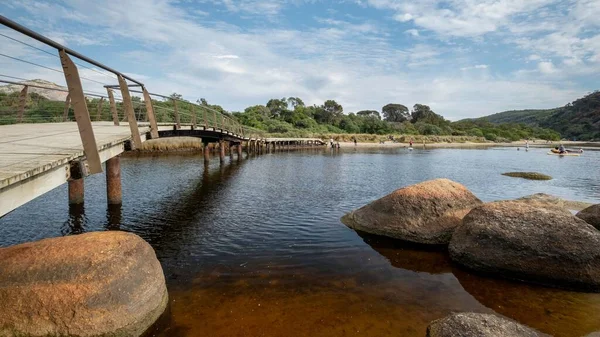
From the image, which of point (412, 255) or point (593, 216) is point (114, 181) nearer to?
point (412, 255)

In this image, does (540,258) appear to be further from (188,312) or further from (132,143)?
(132,143)

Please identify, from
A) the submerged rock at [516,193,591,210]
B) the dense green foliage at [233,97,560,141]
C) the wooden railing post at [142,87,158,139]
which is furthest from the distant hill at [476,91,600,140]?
the wooden railing post at [142,87,158,139]

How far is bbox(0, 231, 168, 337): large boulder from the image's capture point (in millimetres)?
4641

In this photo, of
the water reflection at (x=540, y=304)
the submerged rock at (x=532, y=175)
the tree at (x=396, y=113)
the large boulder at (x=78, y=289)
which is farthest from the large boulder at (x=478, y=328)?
the tree at (x=396, y=113)

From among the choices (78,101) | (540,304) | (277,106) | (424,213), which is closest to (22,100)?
(78,101)

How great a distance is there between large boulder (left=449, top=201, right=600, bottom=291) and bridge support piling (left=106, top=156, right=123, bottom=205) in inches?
469

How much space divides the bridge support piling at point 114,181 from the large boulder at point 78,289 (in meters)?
7.77

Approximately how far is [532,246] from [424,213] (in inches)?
116

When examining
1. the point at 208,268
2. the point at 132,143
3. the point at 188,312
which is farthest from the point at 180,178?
the point at 188,312

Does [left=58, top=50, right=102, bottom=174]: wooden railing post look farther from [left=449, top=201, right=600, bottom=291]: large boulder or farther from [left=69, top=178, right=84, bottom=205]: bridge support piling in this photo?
[left=449, top=201, right=600, bottom=291]: large boulder

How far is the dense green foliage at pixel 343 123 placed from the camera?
89775 millimetres

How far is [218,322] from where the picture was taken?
5.67 meters

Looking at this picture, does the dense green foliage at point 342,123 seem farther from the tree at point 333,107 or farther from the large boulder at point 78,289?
the large boulder at point 78,289

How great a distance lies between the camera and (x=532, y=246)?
7340 mm
